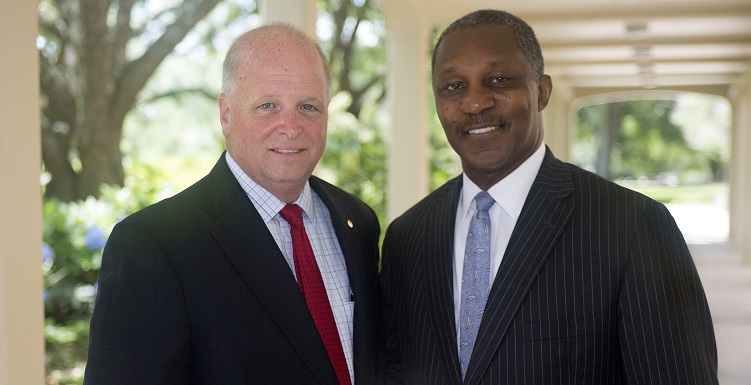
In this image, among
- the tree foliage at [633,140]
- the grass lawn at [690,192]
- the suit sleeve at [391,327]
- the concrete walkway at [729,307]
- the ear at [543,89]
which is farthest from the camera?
the tree foliage at [633,140]

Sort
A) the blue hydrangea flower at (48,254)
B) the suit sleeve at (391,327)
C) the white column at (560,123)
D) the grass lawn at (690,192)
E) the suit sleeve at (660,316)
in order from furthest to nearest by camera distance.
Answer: the grass lawn at (690,192) → the white column at (560,123) → the blue hydrangea flower at (48,254) → the suit sleeve at (391,327) → the suit sleeve at (660,316)

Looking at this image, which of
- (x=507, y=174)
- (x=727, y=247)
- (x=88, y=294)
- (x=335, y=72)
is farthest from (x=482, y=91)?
(x=727, y=247)

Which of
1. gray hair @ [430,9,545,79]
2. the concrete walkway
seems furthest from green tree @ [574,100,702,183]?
gray hair @ [430,9,545,79]

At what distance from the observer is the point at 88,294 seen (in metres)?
6.36

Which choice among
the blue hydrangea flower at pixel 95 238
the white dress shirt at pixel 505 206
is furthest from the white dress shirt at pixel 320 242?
the blue hydrangea flower at pixel 95 238

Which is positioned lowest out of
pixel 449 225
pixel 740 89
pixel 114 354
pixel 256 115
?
pixel 114 354

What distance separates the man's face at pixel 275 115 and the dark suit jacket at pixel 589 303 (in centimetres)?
58

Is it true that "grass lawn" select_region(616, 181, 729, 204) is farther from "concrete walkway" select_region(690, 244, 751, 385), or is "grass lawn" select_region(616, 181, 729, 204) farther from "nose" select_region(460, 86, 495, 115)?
"nose" select_region(460, 86, 495, 115)

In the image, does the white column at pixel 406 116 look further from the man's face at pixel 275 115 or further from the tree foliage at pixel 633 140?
the tree foliage at pixel 633 140

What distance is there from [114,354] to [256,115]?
0.70 metres

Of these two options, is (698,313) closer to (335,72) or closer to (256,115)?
(256,115)

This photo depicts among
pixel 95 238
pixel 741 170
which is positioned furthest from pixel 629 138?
pixel 95 238

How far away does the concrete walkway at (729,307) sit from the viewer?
683 cm

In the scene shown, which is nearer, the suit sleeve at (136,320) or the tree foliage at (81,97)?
the suit sleeve at (136,320)
